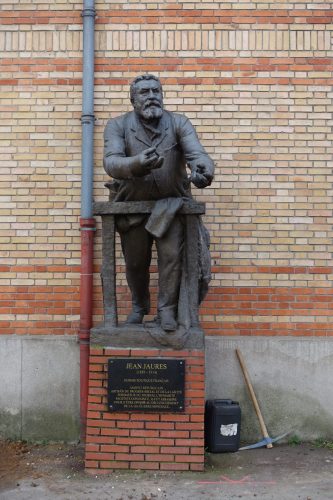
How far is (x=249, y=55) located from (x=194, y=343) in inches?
124

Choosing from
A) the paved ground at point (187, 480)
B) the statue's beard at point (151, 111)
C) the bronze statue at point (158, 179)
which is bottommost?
the paved ground at point (187, 480)

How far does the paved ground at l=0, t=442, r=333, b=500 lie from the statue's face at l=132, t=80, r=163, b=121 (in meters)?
2.96

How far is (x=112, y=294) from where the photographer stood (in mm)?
4703

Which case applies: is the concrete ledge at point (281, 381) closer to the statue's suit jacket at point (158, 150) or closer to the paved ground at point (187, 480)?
the paved ground at point (187, 480)

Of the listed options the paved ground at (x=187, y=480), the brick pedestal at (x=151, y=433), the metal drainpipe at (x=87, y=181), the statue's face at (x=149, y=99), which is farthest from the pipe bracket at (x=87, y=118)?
the paved ground at (x=187, y=480)

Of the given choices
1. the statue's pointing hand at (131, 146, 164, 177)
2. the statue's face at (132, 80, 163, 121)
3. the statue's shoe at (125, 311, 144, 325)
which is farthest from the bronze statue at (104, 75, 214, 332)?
the statue's shoe at (125, 311, 144, 325)

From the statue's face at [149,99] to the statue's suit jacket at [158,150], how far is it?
143 mm

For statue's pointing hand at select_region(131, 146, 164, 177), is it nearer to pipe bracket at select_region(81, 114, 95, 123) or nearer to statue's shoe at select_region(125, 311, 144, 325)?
statue's shoe at select_region(125, 311, 144, 325)

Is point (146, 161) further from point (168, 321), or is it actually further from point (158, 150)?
point (168, 321)

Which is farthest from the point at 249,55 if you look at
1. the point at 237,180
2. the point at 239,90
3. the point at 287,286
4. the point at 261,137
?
the point at 287,286

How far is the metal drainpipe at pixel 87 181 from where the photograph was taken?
5695 mm

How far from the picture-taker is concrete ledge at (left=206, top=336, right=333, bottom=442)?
223 inches

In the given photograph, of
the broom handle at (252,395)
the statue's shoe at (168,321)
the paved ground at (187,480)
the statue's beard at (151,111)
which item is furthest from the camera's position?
the broom handle at (252,395)

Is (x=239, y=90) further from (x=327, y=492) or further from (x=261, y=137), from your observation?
(x=327, y=492)
